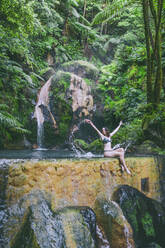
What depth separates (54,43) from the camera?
48.9ft

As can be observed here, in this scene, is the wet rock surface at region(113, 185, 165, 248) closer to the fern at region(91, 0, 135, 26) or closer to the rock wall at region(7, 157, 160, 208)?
the rock wall at region(7, 157, 160, 208)

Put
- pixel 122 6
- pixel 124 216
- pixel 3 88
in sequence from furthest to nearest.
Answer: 1. pixel 3 88
2. pixel 122 6
3. pixel 124 216

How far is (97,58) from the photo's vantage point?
57.8 ft

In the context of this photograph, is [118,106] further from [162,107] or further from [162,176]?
[162,176]

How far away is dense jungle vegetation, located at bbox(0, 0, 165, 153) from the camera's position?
5.69 m

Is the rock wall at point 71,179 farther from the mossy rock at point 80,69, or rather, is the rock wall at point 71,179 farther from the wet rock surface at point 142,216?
the mossy rock at point 80,69

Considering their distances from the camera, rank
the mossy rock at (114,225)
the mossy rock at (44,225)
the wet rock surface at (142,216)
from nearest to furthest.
A: the mossy rock at (44,225) → the mossy rock at (114,225) → the wet rock surface at (142,216)

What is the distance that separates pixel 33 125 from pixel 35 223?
748 centimetres

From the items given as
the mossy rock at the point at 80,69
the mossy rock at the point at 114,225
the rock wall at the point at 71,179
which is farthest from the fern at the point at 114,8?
the mossy rock at the point at 80,69

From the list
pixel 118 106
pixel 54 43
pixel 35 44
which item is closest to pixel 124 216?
pixel 118 106

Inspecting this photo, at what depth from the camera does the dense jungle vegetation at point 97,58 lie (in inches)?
224

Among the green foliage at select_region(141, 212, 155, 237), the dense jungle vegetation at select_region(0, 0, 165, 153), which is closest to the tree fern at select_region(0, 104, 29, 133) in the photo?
the dense jungle vegetation at select_region(0, 0, 165, 153)

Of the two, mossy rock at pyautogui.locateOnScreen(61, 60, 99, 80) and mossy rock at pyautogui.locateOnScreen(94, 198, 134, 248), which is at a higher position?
mossy rock at pyautogui.locateOnScreen(61, 60, 99, 80)

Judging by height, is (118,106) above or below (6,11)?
below
